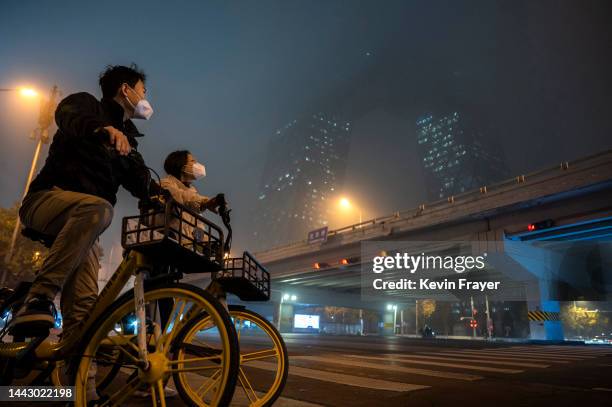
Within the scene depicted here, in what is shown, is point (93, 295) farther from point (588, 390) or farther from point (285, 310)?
point (285, 310)

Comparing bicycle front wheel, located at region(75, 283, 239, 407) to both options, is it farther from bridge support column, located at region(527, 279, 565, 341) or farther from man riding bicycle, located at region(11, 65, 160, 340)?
bridge support column, located at region(527, 279, 565, 341)

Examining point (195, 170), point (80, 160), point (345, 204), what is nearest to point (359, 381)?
point (195, 170)

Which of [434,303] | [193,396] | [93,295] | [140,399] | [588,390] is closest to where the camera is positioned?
[193,396]

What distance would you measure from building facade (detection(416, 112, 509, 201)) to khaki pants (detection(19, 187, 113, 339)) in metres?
156

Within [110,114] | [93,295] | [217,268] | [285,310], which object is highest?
[110,114]

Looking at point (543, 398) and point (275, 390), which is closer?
point (275, 390)

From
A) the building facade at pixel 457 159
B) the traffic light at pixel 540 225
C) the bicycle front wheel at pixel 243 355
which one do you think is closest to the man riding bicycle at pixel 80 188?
the bicycle front wheel at pixel 243 355

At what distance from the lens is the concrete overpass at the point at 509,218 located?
58.4ft

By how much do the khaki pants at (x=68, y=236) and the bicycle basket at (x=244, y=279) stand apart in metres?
0.79

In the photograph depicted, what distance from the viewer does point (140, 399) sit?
2648 millimetres

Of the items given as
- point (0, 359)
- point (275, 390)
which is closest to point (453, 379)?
point (275, 390)

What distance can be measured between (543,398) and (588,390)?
96 cm

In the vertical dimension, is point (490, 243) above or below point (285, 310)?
above

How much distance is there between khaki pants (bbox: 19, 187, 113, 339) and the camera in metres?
2.03
